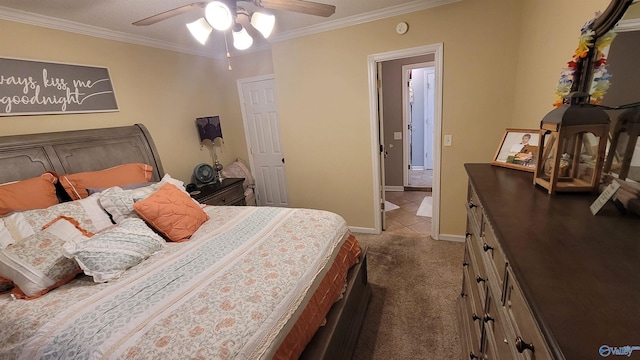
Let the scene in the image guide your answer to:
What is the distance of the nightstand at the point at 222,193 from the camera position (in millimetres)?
2924

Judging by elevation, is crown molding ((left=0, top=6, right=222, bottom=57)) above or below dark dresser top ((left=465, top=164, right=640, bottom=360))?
above

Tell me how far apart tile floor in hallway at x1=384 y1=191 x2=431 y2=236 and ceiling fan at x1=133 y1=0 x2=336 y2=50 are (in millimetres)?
2601

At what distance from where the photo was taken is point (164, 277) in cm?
137

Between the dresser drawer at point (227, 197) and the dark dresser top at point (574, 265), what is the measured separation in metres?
2.70

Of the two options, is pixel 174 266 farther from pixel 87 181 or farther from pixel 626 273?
pixel 626 273

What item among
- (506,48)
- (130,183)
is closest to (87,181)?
(130,183)

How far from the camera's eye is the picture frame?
133 cm

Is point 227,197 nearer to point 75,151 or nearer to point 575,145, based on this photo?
point 75,151

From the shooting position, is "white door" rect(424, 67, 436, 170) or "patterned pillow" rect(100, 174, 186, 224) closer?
"patterned pillow" rect(100, 174, 186, 224)

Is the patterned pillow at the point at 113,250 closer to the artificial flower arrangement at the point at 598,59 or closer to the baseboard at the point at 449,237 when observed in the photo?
the artificial flower arrangement at the point at 598,59

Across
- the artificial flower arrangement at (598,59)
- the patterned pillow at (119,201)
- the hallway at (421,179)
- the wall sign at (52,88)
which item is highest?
the wall sign at (52,88)

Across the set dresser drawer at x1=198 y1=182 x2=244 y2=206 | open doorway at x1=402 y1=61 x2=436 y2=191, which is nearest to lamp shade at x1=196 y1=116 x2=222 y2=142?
dresser drawer at x1=198 y1=182 x2=244 y2=206

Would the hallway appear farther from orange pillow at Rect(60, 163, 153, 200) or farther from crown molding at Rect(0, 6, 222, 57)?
crown molding at Rect(0, 6, 222, 57)

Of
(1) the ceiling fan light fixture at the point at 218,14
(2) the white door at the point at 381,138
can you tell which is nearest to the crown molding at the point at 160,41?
(2) the white door at the point at 381,138
